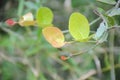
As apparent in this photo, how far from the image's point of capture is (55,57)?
3.15 ft

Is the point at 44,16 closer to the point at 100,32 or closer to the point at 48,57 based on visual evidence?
the point at 100,32

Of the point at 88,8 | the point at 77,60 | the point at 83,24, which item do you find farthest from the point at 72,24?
the point at 77,60

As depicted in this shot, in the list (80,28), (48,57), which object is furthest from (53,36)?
(48,57)

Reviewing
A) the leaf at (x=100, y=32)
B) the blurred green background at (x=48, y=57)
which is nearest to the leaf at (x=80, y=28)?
the leaf at (x=100, y=32)

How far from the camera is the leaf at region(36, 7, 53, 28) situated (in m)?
0.43

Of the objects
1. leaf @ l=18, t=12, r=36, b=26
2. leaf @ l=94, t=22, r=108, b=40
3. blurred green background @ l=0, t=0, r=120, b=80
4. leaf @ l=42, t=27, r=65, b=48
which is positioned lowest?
blurred green background @ l=0, t=0, r=120, b=80

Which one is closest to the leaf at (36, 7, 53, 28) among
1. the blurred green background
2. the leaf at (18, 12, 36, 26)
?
the leaf at (18, 12, 36, 26)

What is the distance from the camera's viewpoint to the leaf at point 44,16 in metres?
0.43

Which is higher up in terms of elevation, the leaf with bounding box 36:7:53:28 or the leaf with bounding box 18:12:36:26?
the leaf with bounding box 36:7:53:28

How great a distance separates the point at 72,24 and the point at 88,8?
405 millimetres

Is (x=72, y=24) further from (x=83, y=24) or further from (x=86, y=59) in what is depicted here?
(x=86, y=59)

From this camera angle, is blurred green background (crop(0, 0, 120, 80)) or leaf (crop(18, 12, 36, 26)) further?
blurred green background (crop(0, 0, 120, 80))

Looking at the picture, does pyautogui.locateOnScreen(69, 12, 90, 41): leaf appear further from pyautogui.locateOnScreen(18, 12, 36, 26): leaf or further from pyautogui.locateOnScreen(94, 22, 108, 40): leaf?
pyautogui.locateOnScreen(18, 12, 36, 26): leaf

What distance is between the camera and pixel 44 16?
45 cm
